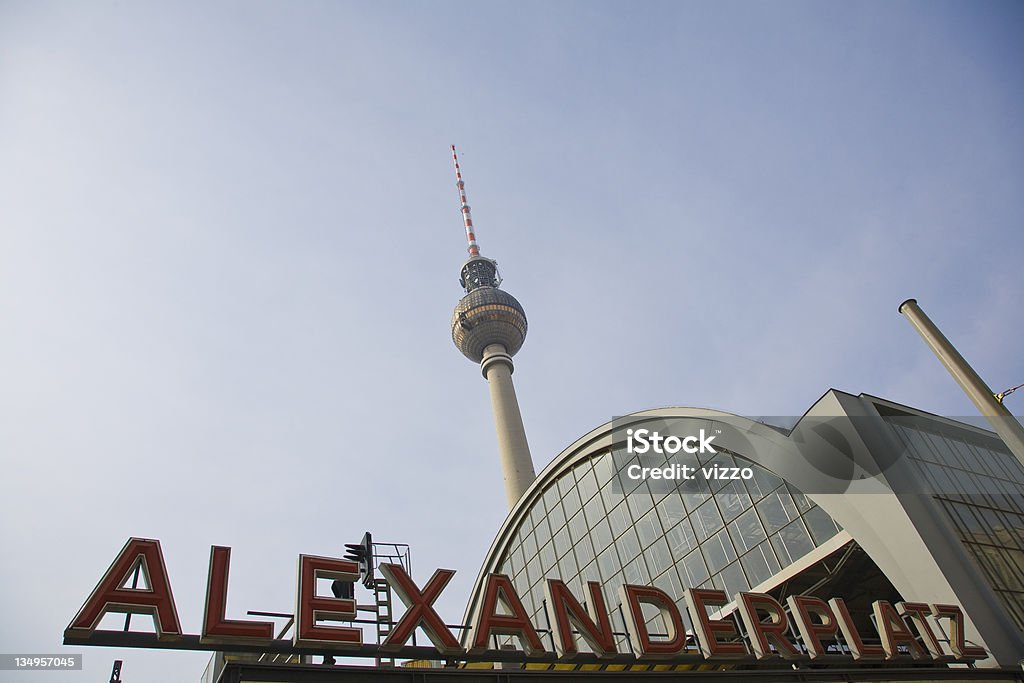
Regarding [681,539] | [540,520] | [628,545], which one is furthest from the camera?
[540,520]

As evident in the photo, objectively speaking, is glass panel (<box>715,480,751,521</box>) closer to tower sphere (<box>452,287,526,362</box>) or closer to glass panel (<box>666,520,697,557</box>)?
glass panel (<box>666,520,697,557</box>)

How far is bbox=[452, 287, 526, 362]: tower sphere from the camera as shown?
286 ft

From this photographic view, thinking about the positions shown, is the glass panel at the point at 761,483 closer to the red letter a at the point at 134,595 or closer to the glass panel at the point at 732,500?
the glass panel at the point at 732,500

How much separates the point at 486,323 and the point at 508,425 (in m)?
16.2

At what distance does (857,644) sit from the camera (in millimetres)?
20641

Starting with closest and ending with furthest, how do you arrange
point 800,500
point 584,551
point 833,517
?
point 833,517, point 800,500, point 584,551

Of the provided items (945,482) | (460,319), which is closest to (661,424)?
(945,482)

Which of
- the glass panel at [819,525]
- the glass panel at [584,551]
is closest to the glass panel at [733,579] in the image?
the glass panel at [819,525]

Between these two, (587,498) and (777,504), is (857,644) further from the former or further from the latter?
(587,498)

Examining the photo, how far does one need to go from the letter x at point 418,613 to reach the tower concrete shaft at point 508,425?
48.0 meters

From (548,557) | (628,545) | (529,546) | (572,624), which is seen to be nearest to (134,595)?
(572,624)

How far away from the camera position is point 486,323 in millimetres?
87188

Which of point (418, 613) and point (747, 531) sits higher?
point (747, 531)

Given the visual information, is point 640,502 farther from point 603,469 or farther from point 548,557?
point 548,557
